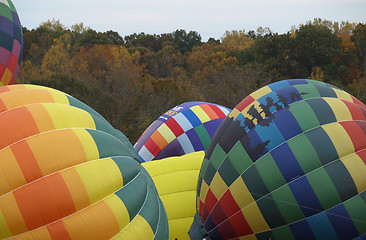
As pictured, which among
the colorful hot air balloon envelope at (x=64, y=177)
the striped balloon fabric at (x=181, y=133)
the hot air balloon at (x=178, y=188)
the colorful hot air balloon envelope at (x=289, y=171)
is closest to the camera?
the colorful hot air balloon envelope at (x=64, y=177)

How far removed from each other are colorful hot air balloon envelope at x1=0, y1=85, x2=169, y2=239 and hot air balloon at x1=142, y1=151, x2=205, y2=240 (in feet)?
5.31

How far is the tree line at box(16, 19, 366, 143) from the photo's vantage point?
2881 centimetres

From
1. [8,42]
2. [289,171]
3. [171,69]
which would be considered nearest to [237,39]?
[171,69]

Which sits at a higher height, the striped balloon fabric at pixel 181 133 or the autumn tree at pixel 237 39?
the autumn tree at pixel 237 39

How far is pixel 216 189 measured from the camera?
711 cm

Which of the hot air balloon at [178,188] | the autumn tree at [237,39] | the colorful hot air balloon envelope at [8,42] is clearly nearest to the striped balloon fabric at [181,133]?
the hot air balloon at [178,188]

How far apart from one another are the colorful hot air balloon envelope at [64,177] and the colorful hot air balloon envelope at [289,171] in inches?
47.7

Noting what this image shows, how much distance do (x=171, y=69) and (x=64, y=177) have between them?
44.0 m

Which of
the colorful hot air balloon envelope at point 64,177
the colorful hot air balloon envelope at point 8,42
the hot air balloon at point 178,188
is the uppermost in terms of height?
the colorful hot air balloon envelope at point 8,42

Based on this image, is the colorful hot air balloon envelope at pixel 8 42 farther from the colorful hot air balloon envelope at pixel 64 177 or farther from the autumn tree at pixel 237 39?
the autumn tree at pixel 237 39

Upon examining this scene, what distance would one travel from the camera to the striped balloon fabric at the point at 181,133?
11320mm

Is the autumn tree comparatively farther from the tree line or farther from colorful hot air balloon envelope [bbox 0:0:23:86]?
colorful hot air balloon envelope [bbox 0:0:23:86]

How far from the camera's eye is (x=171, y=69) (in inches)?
1925

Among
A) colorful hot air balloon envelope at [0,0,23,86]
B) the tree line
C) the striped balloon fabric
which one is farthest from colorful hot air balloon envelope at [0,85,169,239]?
the tree line
